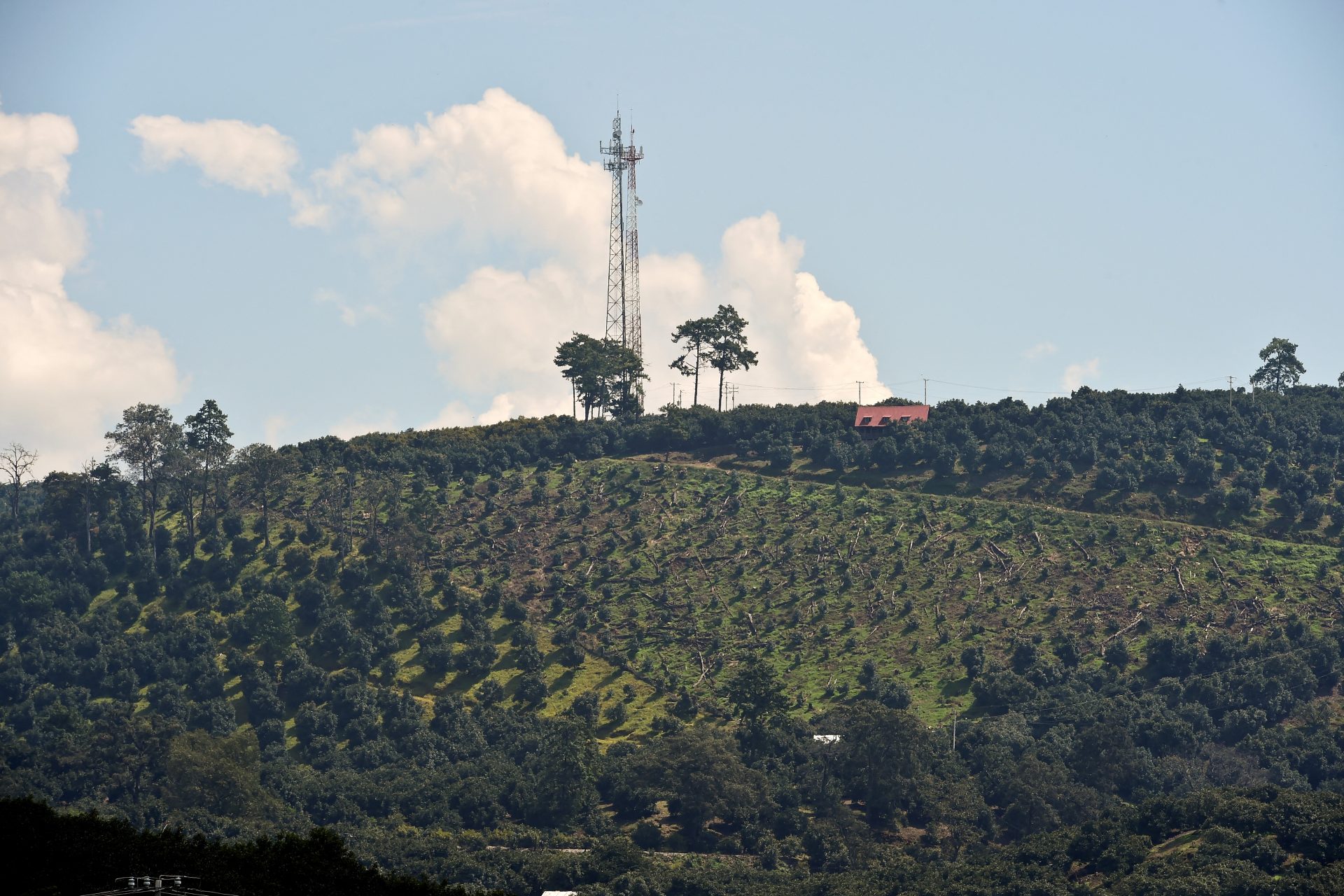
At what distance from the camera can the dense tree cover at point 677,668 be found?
97375mm

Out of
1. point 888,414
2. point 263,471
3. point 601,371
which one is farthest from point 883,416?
point 263,471

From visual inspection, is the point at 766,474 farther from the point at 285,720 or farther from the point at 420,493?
the point at 285,720

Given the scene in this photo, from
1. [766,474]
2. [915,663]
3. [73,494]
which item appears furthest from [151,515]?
[915,663]

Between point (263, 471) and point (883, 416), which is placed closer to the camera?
point (263, 471)

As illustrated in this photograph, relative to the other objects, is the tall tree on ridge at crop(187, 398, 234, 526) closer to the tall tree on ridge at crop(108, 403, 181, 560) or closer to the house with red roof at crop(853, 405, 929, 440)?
the tall tree on ridge at crop(108, 403, 181, 560)

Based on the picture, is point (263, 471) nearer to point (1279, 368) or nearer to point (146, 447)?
point (146, 447)

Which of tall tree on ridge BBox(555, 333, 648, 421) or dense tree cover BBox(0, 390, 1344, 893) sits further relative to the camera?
tall tree on ridge BBox(555, 333, 648, 421)

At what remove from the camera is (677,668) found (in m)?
119

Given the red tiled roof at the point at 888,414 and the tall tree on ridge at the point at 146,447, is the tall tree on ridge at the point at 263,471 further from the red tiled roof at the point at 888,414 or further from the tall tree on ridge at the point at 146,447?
the red tiled roof at the point at 888,414

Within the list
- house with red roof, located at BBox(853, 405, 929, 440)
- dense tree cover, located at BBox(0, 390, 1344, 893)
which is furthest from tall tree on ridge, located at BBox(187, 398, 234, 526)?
house with red roof, located at BBox(853, 405, 929, 440)

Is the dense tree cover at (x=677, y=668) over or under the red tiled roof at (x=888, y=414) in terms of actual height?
under

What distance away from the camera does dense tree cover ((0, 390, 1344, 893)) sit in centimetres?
9738

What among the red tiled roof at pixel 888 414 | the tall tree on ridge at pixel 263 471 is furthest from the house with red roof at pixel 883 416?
the tall tree on ridge at pixel 263 471

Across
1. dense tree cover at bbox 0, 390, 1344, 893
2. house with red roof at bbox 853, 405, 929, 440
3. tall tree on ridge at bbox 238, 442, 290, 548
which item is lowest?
dense tree cover at bbox 0, 390, 1344, 893
